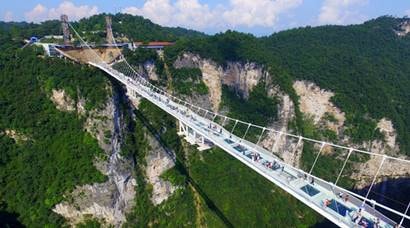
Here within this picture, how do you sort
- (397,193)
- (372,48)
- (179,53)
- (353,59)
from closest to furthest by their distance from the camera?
(179,53), (397,193), (353,59), (372,48)

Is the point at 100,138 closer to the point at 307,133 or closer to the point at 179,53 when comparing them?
the point at 179,53

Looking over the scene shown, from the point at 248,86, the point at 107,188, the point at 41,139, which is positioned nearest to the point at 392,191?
the point at 248,86

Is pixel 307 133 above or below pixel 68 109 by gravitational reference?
below

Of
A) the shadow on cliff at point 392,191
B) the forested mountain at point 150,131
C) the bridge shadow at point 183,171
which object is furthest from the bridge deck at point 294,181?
the shadow on cliff at point 392,191

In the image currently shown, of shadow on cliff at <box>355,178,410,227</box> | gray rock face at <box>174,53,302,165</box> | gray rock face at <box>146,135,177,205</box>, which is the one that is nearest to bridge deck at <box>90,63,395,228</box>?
gray rock face at <box>146,135,177,205</box>

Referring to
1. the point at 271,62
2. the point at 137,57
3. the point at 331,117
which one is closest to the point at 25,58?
the point at 137,57

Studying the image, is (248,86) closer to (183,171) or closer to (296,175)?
(183,171)

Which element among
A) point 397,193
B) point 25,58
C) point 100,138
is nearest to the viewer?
point 100,138
